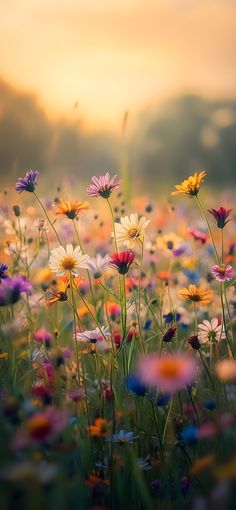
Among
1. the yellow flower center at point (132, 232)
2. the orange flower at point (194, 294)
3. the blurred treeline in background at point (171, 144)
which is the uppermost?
the blurred treeline in background at point (171, 144)

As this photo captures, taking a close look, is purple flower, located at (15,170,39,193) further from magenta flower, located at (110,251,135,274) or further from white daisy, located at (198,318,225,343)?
white daisy, located at (198,318,225,343)

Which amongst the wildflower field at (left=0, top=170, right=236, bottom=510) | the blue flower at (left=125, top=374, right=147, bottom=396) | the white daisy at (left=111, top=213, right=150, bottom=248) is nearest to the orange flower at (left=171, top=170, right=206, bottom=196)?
the wildflower field at (left=0, top=170, right=236, bottom=510)

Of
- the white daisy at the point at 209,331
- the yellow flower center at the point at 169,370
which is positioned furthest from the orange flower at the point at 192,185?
the yellow flower center at the point at 169,370

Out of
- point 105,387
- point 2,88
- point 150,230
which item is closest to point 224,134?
point 150,230

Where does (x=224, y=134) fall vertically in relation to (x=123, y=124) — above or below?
above

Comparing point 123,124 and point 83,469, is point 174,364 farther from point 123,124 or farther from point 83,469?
point 123,124

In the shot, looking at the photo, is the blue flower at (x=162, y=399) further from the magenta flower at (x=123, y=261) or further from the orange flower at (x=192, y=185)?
the orange flower at (x=192, y=185)
